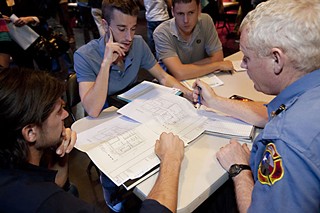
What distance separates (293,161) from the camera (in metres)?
0.64

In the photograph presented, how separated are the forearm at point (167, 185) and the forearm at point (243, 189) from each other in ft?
0.66

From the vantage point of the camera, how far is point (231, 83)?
65.6 inches

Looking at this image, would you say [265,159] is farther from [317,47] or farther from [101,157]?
[101,157]

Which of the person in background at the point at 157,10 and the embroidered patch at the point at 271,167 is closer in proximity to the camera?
the embroidered patch at the point at 271,167

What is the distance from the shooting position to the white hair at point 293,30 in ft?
2.46

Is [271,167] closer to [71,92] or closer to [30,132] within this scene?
Result: [30,132]

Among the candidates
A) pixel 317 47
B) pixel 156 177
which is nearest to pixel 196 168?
pixel 156 177

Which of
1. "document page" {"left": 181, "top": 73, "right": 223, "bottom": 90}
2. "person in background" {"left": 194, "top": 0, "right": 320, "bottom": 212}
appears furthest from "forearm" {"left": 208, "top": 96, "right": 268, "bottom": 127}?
"document page" {"left": 181, "top": 73, "right": 223, "bottom": 90}

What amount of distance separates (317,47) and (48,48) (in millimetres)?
2559

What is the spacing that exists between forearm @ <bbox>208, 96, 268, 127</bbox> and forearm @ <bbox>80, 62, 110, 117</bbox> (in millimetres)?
541

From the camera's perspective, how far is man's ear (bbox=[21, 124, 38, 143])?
0.76 meters

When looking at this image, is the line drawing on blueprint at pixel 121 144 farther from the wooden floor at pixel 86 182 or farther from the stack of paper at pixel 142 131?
the wooden floor at pixel 86 182

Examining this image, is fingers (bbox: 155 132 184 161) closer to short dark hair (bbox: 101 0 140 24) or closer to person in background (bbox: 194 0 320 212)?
person in background (bbox: 194 0 320 212)

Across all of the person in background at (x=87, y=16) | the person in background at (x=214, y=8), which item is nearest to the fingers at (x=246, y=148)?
the person in background at (x=214, y=8)
